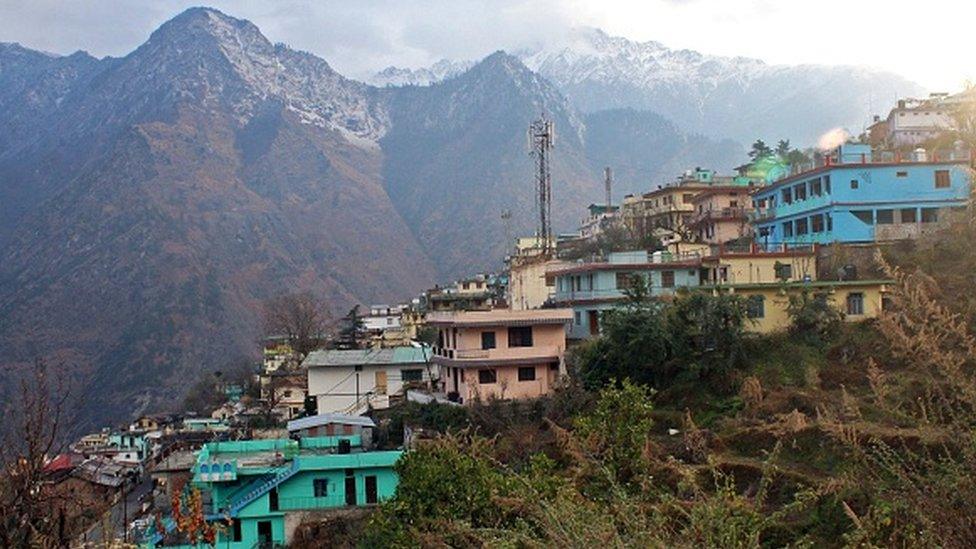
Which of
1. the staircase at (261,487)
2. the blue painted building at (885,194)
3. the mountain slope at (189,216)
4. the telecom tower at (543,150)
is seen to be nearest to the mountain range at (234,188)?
the mountain slope at (189,216)

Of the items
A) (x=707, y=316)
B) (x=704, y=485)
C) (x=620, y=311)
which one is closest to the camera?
(x=704, y=485)

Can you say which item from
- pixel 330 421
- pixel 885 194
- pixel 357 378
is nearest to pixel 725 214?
pixel 885 194

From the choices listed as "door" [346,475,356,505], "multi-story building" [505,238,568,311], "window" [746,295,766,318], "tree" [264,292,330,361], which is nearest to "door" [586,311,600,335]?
"multi-story building" [505,238,568,311]

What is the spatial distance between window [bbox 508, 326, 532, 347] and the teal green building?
5069mm

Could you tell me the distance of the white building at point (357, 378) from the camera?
32469 millimetres

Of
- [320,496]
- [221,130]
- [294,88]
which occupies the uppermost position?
[294,88]

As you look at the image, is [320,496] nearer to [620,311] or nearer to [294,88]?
[620,311]

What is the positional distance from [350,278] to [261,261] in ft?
38.2

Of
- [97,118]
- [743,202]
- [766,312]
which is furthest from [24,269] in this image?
[766,312]

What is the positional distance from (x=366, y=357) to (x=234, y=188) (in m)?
102

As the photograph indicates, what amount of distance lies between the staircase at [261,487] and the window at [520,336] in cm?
748

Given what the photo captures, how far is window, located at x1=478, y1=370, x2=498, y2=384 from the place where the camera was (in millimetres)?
26500

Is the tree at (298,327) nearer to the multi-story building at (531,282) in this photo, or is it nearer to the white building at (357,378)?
the multi-story building at (531,282)

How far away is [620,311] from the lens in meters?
24.0
